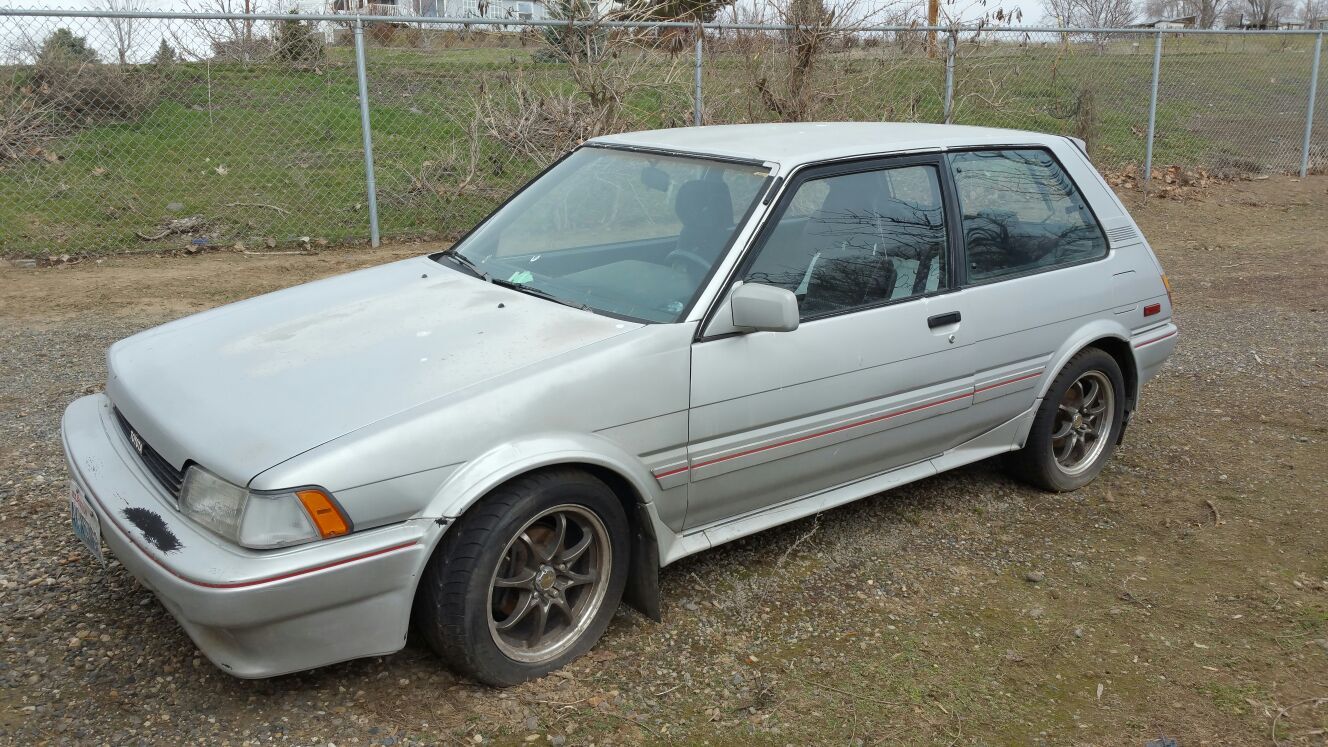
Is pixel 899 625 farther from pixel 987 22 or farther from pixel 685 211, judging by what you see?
pixel 987 22

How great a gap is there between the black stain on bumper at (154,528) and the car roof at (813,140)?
2.28 meters

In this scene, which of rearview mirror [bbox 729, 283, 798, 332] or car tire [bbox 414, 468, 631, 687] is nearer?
car tire [bbox 414, 468, 631, 687]

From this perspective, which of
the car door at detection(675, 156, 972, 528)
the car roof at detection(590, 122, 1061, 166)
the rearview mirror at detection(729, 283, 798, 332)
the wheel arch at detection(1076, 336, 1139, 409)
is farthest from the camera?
the wheel arch at detection(1076, 336, 1139, 409)

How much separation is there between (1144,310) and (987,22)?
25.0 feet

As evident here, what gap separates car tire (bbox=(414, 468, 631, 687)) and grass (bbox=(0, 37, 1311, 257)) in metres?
7.38

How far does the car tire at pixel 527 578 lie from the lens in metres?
3.03

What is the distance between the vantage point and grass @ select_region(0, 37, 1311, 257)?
33.4 ft

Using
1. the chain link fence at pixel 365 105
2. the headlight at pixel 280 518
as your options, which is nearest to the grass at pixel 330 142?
the chain link fence at pixel 365 105

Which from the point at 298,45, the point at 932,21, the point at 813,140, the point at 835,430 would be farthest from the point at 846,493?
the point at 932,21

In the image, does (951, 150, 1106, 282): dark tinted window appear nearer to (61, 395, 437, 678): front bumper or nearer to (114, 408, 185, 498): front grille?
(61, 395, 437, 678): front bumper

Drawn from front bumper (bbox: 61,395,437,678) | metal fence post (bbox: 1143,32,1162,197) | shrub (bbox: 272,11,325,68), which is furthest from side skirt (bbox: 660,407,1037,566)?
metal fence post (bbox: 1143,32,1162,197)

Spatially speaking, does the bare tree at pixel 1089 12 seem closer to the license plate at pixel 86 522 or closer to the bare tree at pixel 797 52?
the bare tree at pixel 797 52

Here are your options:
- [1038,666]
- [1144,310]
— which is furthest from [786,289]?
[1144,310]

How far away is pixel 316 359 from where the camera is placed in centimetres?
333
